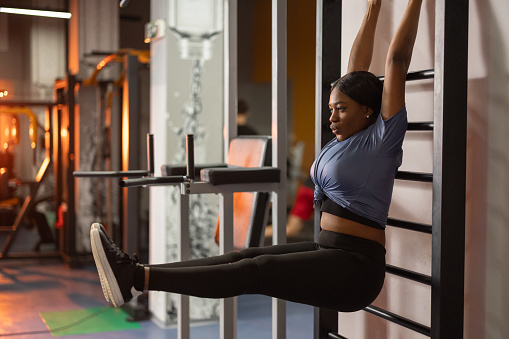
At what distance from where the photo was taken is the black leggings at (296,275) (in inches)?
73.5

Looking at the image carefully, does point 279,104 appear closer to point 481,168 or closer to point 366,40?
point 366,40

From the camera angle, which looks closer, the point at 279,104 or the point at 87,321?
the point at 279,104

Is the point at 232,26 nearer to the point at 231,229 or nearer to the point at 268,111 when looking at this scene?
the point at 231,229

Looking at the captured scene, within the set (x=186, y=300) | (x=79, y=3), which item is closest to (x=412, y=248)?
(x=186, y=300)

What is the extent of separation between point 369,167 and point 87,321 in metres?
2.95

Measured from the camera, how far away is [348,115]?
2.09 m

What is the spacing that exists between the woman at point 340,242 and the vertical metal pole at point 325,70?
40cm

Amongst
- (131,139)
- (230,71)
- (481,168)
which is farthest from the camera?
(131,139)

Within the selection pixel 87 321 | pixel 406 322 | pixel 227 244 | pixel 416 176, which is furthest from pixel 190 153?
pixel 87 321

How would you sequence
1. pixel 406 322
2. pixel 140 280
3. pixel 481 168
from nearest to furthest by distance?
pixel 140 280, pixel 481 168, pixel 406 322

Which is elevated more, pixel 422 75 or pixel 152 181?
pixel 422 75

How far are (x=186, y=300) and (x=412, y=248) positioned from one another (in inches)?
45.4

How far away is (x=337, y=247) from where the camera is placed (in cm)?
205

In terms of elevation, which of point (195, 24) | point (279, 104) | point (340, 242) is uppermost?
point (195, 24)
